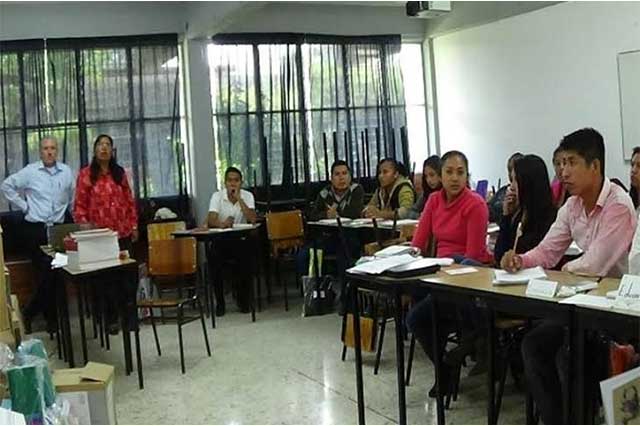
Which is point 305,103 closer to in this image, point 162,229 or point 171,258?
point 162,229

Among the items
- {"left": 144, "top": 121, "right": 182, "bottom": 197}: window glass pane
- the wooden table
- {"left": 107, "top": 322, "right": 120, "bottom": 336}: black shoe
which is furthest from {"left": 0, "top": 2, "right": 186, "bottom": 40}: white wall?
the wooden table

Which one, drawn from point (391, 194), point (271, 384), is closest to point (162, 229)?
point (391, 194)

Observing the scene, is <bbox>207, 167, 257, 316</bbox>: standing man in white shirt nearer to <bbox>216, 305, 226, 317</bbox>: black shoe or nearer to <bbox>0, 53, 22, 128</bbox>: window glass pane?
<bbox>216, 305, 226, 317</bbox>: black shoe

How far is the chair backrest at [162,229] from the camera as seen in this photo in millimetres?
6278

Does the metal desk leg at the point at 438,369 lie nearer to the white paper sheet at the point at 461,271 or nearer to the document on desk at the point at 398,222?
the white paper sheet at the point at 461,271

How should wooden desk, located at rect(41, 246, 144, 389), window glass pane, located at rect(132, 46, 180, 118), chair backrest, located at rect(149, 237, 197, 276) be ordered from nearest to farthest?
wooden desk, located at rect(41, 246, 144, 389) < chair backrest, located at rect(149, 237, 197, 276) < window glass pane, located at rect(132, 46, 180, 118)

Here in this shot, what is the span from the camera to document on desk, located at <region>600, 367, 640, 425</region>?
2.20 meters

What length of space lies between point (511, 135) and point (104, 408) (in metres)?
5.97

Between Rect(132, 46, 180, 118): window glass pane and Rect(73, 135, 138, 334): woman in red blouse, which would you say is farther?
Rect(132, 46, 180, 118): window glass pane

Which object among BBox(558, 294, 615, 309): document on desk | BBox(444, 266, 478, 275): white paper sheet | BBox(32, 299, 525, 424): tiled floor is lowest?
BBox(32, 299, 525, 424): tiled floor

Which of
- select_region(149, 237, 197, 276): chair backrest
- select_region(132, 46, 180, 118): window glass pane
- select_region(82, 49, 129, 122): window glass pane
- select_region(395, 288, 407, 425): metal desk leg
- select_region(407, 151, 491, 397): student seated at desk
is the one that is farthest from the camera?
select_region(132, 46, 180, 118): window glass pane

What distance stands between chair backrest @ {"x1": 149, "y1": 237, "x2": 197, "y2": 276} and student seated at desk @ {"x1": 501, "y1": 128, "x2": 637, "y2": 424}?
252cm

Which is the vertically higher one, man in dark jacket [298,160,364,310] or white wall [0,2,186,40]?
white wall [0,2,186,40]

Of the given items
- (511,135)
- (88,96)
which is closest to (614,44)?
(511,135)
